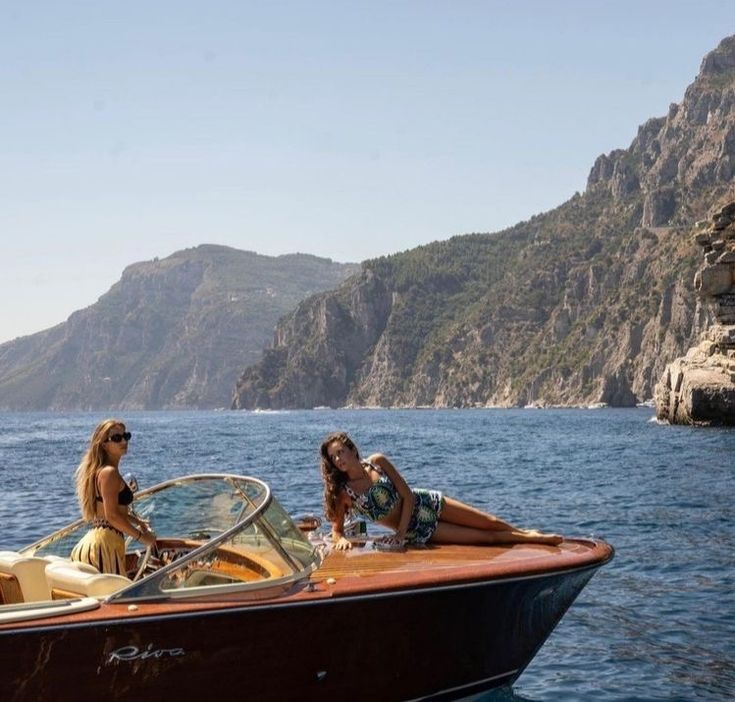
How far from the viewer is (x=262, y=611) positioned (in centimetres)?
732

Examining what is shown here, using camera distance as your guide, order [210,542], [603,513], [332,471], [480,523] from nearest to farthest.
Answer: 1. [210,542]
2. [332,471]
3. [480,523]
4. [603,513]

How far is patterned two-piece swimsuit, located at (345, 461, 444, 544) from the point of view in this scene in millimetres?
9266

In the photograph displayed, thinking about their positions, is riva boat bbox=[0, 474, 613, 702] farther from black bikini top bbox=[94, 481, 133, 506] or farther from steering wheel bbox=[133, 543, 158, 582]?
black bikini top bbox=[94, 481, 133, 506]

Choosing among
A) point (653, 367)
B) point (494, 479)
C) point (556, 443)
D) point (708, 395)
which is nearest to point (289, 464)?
point (494, 479)

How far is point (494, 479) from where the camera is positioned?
31.2 m

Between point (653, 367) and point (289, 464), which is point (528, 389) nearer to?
point (653, 367)

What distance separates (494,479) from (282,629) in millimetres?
24236

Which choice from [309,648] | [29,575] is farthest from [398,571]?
[29,575]

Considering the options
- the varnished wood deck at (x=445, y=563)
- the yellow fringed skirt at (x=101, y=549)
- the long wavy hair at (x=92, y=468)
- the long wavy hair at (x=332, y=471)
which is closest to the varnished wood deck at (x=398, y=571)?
the varnished wood deck at (x=445, y=563)

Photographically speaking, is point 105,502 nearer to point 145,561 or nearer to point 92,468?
point 92,468

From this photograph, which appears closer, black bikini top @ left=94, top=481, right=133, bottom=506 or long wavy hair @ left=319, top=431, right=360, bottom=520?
black bikini top @ left=94, top=481, right=133, bottom=506

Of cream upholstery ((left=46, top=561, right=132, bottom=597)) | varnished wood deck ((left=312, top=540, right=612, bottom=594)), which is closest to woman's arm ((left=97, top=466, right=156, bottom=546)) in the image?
cream upholstery ((left=46, top=561, right=132, bottom=597))

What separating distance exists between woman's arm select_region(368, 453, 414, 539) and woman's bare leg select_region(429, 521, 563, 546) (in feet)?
1.08

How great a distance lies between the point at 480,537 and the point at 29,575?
3829 millimetres
